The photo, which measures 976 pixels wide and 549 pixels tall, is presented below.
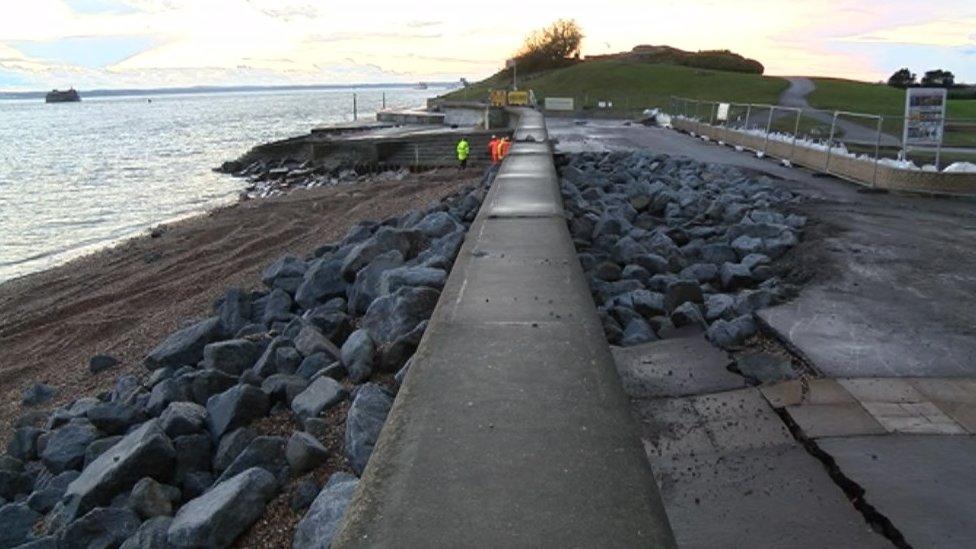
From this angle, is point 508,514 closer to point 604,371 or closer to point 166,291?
point 604,371

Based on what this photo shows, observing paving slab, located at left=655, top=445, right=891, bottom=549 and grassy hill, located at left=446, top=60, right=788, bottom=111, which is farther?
grassy hill, located at left=446, top=60, right=788, bottom=111

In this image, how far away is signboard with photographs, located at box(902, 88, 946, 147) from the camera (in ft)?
41.8

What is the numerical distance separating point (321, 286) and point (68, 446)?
2.56 metres

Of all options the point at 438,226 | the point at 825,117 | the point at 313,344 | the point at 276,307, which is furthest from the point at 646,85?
the point at 313,344

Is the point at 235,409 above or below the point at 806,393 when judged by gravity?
below

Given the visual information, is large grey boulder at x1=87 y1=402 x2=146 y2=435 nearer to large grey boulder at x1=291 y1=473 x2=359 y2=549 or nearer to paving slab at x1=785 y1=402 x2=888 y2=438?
large grey boulder at x1=291 y1=473 x2=359 y2=549

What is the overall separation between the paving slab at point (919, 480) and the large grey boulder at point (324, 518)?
1960 millimetres

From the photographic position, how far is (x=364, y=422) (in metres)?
3.42

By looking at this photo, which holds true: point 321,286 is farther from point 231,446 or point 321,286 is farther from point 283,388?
point 231,446

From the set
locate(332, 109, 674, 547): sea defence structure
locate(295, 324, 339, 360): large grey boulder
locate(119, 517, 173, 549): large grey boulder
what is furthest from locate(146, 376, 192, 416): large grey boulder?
locate(332, 109, 674, 547): sea defence structure

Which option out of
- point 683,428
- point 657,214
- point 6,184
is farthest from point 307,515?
point 6,184

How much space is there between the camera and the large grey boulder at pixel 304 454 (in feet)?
11.0

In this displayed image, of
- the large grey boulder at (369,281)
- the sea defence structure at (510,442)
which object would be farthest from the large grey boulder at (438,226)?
the sea defence structure at (510,442)

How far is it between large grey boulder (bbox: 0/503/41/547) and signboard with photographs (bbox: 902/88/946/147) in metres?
13.3
